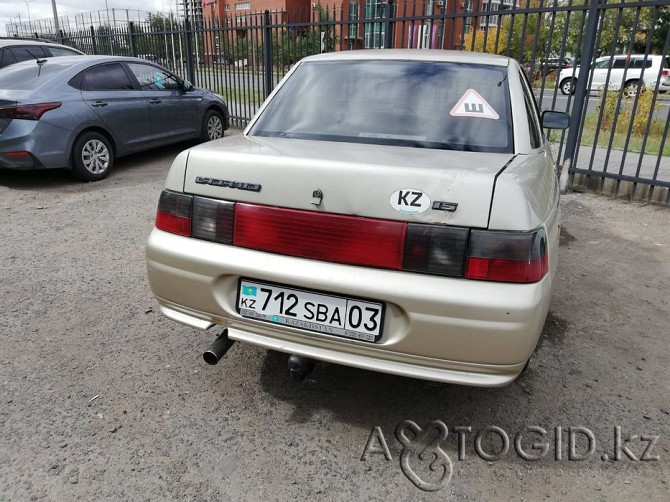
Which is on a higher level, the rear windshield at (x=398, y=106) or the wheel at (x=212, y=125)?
the rear windshield at (x=398, y=106)

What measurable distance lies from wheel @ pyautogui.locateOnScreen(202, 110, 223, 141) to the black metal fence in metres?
1.38

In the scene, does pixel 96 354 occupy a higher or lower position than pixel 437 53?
lower

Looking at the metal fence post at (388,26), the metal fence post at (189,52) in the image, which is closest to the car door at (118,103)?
the metal fence post at (388,26)

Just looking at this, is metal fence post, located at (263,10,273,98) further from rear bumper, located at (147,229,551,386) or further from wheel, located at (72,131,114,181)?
rear bumper, located at (147,229,551,386)

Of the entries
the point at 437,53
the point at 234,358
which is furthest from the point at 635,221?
the point at 234,358

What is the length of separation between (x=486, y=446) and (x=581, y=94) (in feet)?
17.6

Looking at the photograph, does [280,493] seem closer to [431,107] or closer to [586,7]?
[431,107]

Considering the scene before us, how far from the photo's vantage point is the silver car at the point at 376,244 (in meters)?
1.90

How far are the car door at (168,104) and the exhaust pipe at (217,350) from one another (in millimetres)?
6272

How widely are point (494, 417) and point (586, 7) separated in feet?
17.6

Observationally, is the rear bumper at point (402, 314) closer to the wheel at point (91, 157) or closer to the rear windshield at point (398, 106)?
the rear windshield at point (398, 106)

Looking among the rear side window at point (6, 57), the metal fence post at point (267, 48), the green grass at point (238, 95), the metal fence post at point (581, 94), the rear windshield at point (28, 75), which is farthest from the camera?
the green grass at point (238, 95)

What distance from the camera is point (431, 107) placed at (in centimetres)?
268

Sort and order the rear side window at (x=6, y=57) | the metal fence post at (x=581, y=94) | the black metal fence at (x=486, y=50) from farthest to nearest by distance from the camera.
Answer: the rear side window at (x=6, y=57)
the black metal fence at (x=486, y=50)
the metal fence post at (x=581, y=94)
